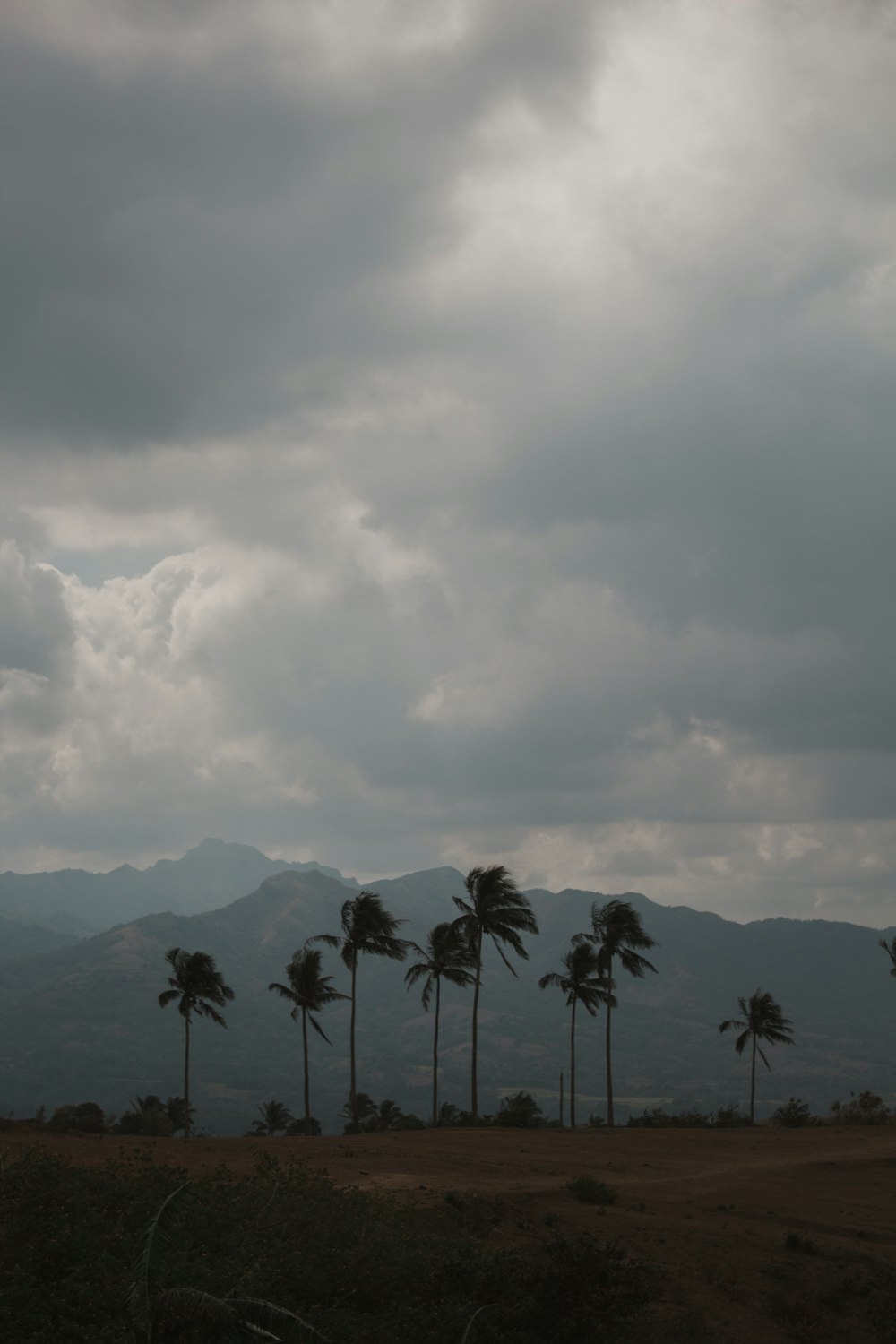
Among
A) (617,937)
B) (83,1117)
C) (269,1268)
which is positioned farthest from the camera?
(617,937)

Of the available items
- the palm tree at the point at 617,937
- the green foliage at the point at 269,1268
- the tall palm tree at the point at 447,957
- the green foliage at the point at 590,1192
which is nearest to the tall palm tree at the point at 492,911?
the tall palm tree at the point at 447,957

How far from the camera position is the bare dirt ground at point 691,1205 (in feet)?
71.6

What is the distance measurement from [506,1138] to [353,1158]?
42.5 feet

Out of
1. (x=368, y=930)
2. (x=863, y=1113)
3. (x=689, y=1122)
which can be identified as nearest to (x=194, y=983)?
(x=368, y=930)

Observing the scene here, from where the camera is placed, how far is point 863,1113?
5719 centimetres

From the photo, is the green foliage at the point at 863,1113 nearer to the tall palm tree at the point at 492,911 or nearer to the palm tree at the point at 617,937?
the palm tree at the point at 617,937

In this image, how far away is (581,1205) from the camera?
26203mm

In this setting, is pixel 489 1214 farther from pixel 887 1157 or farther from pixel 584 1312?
pixel 887 1157

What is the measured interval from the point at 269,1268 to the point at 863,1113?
49143 millimetres

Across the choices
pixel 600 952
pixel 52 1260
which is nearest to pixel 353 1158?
pixel 52 1260

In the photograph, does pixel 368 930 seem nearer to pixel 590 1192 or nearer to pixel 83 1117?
pixel 83 1117

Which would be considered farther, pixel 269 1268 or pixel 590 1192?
pixel 590 1192

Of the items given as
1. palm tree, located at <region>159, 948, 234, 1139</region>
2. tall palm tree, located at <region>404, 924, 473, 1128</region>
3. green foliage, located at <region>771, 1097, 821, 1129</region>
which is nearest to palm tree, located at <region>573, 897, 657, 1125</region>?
tall palm tree, located at <region>404, 924, 473, 1128</region>

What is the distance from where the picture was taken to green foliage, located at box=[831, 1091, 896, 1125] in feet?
184
